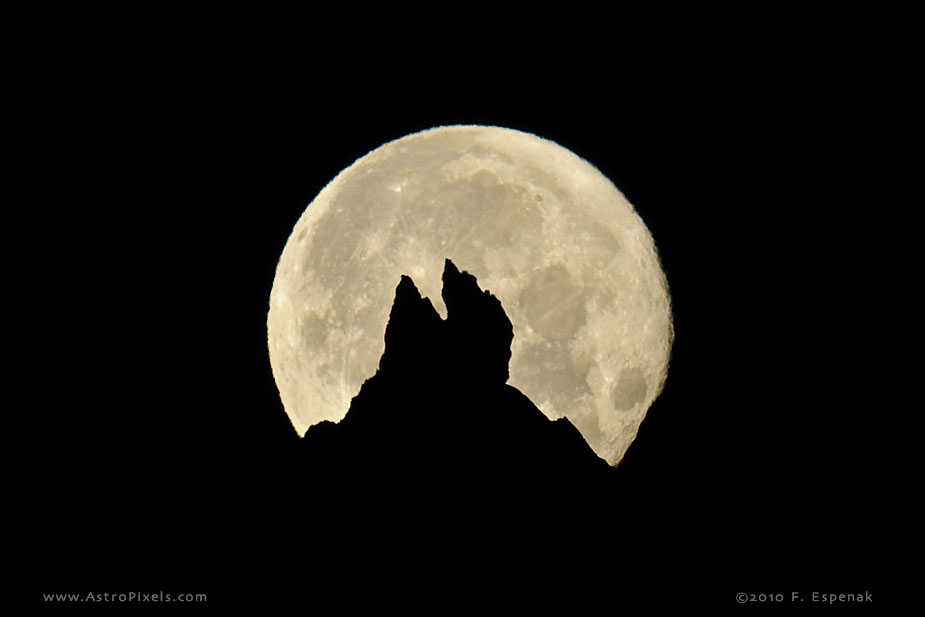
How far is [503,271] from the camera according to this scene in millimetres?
3771

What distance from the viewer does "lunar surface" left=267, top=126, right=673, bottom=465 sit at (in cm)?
379

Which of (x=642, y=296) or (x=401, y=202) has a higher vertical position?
(x=401, y=202)

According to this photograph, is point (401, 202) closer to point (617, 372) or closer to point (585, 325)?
point (585, 325)

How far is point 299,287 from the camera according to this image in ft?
13.8

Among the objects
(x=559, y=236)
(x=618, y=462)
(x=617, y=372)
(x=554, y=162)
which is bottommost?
(x=618, y=462)

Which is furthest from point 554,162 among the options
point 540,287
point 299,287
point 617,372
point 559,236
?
point 299,287

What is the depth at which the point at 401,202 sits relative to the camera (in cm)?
398

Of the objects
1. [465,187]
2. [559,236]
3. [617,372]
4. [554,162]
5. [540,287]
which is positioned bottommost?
[617,372]

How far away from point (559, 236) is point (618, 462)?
3.80ft

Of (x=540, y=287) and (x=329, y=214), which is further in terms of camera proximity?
(x=329, y=214)

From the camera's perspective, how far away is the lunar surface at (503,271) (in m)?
3.79

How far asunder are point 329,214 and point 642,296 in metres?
1.58

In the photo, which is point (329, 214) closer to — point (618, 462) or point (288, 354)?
point (288, 354)

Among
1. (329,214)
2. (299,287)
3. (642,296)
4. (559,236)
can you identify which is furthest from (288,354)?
(642,296)
